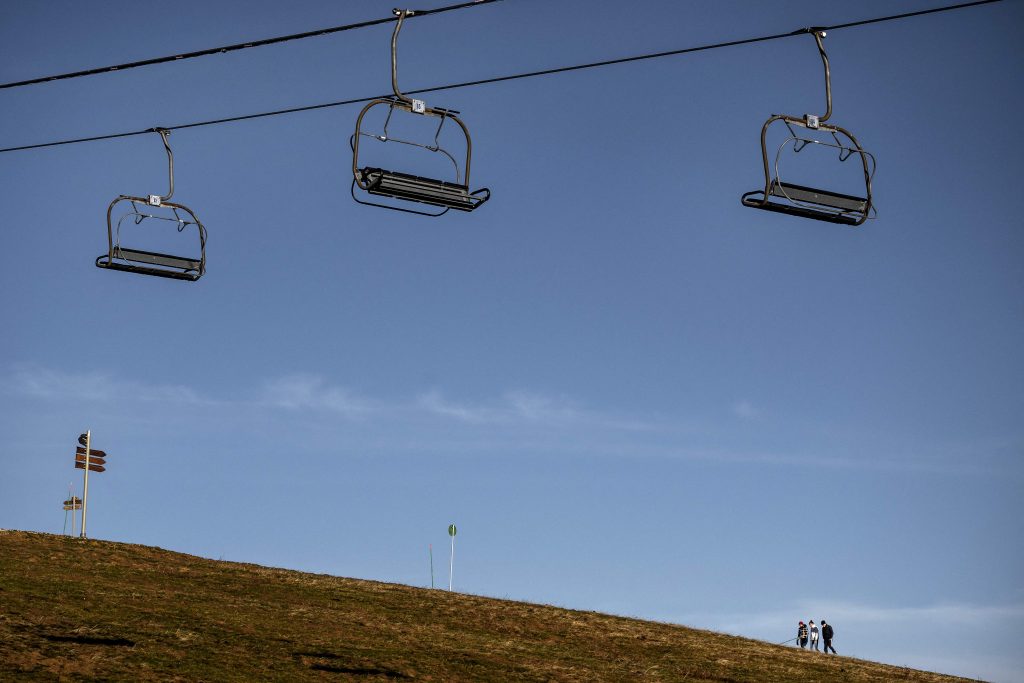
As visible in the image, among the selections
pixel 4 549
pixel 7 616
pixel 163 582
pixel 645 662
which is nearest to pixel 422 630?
pixel 645 662

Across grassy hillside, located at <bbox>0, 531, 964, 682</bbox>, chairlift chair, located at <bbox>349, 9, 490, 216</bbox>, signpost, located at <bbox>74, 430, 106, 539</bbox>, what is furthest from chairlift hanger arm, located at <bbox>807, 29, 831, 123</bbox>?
signpost, located at <bbox>74, 430, 106, 539</bbox>

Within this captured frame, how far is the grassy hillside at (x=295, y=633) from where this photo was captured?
28.0m

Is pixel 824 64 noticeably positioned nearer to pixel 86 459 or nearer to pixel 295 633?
pixel 295 633

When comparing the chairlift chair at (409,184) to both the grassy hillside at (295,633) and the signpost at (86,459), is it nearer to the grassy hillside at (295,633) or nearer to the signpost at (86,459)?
the grassy hillside at (295,633)

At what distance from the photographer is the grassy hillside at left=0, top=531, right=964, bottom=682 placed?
2803 centimetres

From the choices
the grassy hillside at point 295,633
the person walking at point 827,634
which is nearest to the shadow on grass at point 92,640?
the grassy hillside at point 295,633

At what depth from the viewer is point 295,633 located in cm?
3344

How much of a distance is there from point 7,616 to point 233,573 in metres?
14.7

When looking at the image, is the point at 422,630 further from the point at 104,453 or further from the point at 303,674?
the point at 104,453

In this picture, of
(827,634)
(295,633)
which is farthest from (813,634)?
(295,633)

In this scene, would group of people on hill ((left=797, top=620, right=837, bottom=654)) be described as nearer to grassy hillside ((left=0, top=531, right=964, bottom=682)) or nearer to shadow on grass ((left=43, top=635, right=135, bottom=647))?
grassy hillside ((left=0, top=531, right=964, bottom=682))

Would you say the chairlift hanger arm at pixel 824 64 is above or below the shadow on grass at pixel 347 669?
above

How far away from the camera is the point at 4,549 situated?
4181 centimetres

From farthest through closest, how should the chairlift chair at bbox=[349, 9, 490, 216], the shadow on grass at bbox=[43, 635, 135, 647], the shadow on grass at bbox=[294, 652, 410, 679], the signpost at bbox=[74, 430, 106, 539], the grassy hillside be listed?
the signpost at bbox=[74, 430, 106, 539] → the shadow on grass at bbox=[294, 652, 410, 679] → the shadow on grass at bbox=[43, 635, 135, 647] → the grassy hillside → the chairlift chair at bbox=[349, 9, 490, 216]
